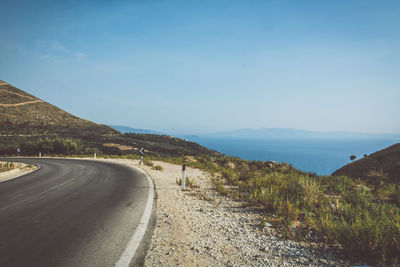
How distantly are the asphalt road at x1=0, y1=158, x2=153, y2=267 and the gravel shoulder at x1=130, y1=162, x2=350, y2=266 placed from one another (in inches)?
27.9

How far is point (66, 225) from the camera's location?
442 cm

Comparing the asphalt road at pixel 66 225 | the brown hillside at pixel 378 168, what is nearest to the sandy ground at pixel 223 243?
the asphalt road at pixel 66 225

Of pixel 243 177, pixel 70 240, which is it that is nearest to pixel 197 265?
pixel 70 240

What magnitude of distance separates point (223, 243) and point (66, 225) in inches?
134

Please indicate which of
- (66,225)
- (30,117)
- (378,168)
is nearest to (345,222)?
(66,225)

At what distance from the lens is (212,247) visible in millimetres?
3623

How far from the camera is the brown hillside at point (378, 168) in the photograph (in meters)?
14.3

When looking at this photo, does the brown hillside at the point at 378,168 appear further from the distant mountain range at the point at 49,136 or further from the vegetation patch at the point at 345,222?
the distant mountain range at the point at 49,136

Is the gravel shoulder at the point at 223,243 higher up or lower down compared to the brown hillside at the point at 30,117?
lower down

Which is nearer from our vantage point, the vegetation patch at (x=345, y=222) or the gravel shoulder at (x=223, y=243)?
the gravel shoulder at (x=223, y=243)

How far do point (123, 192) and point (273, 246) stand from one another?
19.5 feet

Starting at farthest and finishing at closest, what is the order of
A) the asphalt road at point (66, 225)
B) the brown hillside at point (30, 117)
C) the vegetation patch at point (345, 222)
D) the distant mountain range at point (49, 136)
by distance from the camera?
Result: the brown hillside at point (30, 117)
the distant mountain range at point (49, 136)
the vegetation patch at point (345, 222)
the asphalt road at point (66, 225)

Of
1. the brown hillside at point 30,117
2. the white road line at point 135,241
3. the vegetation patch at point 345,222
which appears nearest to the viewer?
the white road line at point 135,241

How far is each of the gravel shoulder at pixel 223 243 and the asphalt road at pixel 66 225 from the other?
0.71 meters
